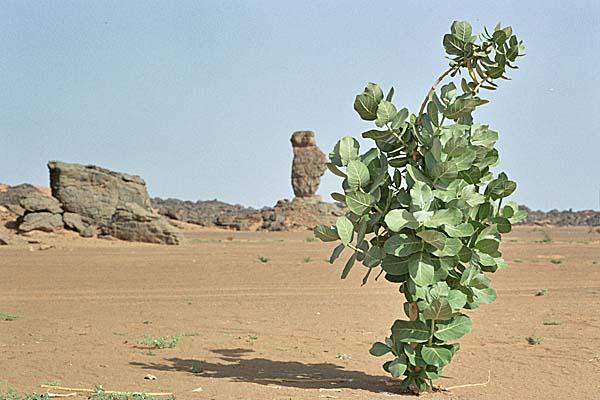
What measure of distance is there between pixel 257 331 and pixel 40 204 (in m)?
21.7

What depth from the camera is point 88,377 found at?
24.4 feet

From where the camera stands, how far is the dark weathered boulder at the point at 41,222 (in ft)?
96.9

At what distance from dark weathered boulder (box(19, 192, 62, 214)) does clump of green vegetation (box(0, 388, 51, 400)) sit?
24.9m

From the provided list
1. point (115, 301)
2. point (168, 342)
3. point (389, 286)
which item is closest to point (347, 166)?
point (168, 342)

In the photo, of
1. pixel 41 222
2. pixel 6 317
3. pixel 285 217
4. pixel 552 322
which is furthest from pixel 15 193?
pixel 552 322

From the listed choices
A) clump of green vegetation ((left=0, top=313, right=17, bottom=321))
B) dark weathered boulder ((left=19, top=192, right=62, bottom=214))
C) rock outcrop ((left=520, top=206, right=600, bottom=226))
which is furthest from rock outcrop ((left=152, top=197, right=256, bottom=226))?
clump of green vegetation ((left=0, top=313, right=17, bottom=321))

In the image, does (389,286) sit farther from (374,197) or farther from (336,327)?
(374,197)

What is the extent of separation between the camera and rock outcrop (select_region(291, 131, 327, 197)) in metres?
67.9

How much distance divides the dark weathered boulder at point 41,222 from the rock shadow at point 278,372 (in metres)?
22.6

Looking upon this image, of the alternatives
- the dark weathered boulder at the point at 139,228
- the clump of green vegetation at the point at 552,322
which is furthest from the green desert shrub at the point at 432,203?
the dark weathered boulder at the point at 139,228

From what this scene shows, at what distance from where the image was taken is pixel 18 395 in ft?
20.9

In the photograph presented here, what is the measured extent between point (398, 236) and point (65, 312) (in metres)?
8.53

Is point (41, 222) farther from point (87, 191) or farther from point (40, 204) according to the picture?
point (87, 191)

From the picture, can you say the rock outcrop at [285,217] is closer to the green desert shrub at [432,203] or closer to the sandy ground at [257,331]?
the sandy ground at [257,331]
